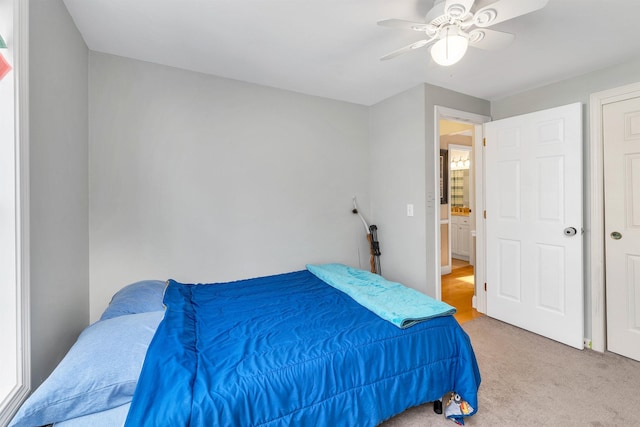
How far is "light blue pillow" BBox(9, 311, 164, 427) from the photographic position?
38.2 inches

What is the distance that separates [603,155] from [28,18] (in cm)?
378

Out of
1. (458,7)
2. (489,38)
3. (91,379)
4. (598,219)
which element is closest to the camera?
(91,379)

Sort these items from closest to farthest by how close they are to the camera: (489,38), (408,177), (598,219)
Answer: (489,38) < (598,219) < (408,177)

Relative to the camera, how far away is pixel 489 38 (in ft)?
5.35

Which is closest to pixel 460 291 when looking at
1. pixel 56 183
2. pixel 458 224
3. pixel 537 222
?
pixel 537 222

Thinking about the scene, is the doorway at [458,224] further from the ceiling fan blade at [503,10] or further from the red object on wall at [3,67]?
the red object on wall at [3,67]

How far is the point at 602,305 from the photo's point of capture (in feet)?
8.06

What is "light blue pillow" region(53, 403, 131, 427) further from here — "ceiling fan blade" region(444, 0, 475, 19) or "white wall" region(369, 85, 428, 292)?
"white wall" region(369, 85, 428, 292)

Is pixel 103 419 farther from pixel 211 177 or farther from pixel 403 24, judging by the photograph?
pixel 403 24

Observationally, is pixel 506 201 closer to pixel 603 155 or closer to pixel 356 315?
pixel 603 155

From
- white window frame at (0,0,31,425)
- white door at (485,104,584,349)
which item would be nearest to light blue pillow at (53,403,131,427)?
white window frame at (0,0,31,425)

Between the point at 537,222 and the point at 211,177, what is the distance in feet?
9.88

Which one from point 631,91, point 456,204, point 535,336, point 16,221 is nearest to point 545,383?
point 535,336

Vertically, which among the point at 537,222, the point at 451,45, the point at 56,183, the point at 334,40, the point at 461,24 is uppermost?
the point at 334,40
